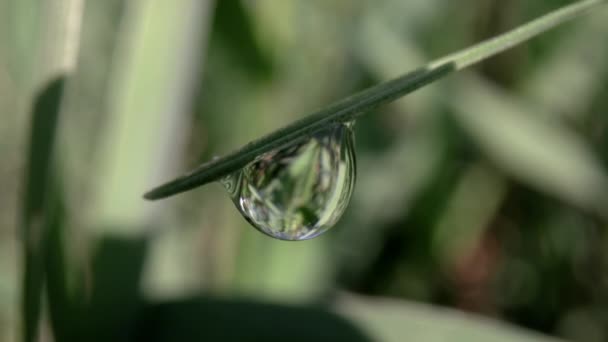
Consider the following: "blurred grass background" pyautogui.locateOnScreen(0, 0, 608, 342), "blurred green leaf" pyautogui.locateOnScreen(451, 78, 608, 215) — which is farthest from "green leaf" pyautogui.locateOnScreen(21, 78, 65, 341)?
"blurred green leaf" pyautogui.locateOnScreen(451, 78, 608, 215)

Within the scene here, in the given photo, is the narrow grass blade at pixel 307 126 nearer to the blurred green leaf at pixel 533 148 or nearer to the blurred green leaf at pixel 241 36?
the blurred green leaf at pixel 241 36

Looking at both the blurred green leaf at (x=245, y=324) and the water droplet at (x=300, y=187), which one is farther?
the blurred green leaf at (x=245, y=324)

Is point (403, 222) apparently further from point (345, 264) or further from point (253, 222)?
point (253, 222)

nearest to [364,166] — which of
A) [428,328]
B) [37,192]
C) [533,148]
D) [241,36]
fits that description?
[533,148]

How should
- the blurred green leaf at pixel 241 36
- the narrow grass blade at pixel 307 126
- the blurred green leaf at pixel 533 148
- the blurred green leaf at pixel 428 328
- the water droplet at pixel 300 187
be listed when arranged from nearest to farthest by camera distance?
1. the narrow grass blade at pixel 307 126
2. the water droplet at pixel 300 187
3. the blurred green leaf at pixel 428 328
4. the blurred green leaf at pixel 241 36
5. the blurred green leaf at pixel 533 148

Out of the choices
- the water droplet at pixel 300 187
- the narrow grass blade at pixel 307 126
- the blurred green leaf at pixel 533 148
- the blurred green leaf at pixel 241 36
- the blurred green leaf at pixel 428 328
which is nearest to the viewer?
the narrow grass blade at pixel 307 126

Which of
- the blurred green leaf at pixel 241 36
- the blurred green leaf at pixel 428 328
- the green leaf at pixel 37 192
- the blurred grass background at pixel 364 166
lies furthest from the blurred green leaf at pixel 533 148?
the green leaf at pixel 37 192
